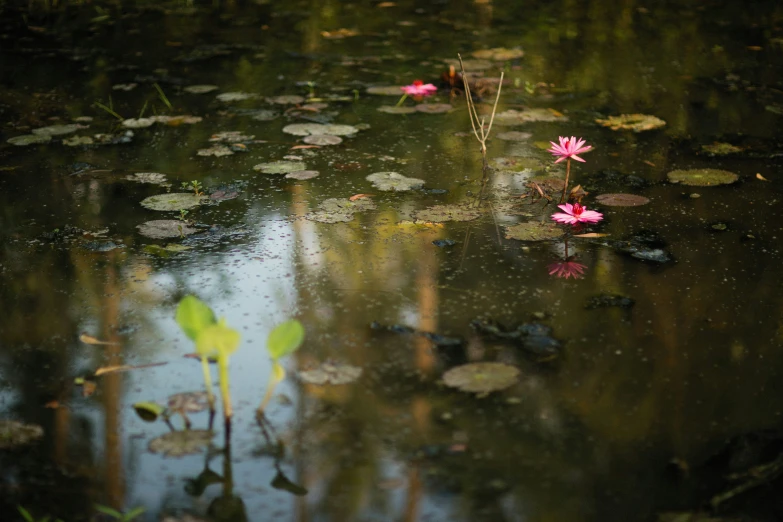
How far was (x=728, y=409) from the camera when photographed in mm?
1683

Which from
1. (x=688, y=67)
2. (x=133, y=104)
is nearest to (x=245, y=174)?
(x=133, y=104)

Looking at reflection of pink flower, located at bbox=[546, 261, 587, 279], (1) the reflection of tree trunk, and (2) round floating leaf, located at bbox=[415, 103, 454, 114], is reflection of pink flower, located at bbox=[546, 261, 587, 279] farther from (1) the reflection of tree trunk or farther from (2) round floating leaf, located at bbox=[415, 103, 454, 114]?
(2) round floating leaf, located at bbox=[415, 103, 454, 114]

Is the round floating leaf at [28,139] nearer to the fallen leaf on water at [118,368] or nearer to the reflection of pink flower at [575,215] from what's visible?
the fallen leaf on water at [118,368]

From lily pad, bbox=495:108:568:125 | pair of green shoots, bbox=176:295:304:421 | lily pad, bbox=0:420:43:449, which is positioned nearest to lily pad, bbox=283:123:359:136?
lily pad, bbox=495:108:568:125

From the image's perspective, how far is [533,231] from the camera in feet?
8.41

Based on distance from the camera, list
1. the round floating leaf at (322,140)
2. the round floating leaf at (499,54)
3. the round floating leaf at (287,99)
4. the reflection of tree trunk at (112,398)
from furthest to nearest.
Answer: the round floating leaf at (499,54) → the round floating leaf at (287,99) → the round floating leaf at (322,140) → the reflection of tree trunk at (112,398)

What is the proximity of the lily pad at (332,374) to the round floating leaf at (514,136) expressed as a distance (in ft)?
6.47

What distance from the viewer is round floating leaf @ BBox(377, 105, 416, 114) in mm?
3955

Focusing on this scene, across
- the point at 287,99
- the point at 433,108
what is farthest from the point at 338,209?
the point at 287,99

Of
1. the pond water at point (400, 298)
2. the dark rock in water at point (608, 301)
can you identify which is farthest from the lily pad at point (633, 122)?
the dark rock in water at point (608, 301)

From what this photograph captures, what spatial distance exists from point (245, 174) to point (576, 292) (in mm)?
1485

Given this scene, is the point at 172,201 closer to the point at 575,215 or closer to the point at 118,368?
the point at 118,368

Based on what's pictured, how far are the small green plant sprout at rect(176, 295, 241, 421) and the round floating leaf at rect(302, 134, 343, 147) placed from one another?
191 cm

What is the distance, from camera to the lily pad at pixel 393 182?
2965 millimetres
